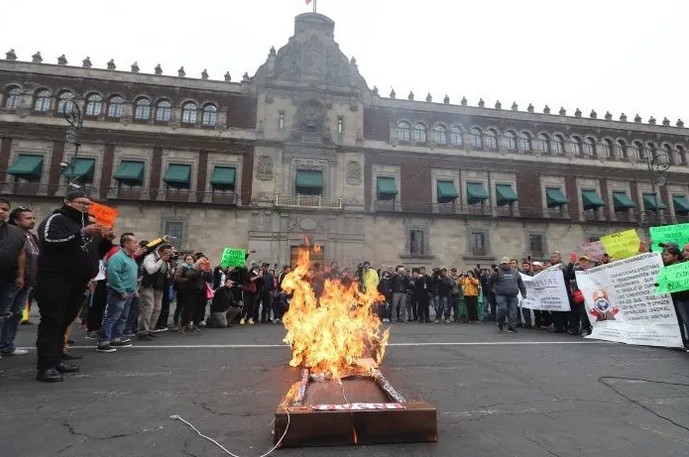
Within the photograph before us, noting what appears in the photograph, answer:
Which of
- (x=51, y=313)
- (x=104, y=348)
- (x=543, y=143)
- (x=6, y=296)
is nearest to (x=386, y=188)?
Answer: (x=543, y=143)

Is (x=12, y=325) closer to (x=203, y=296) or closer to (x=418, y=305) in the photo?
(x=203, y=296)

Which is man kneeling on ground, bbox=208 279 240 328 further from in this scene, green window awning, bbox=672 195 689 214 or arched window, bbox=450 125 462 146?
green window awning, bbox=672 195 689 214

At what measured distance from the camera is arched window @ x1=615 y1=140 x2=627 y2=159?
31516mm

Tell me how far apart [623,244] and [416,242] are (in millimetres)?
16097

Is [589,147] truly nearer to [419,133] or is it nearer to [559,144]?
[559,144]

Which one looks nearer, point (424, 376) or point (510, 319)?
point (424, 376)

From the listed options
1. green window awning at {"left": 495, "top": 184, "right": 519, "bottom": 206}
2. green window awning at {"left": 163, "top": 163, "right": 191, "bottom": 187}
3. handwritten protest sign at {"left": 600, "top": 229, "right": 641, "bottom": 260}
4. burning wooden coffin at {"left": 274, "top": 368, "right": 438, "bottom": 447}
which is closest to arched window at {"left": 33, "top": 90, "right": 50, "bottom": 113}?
green window awning at {"left": 163, "top": 163, "right": 191, "bottom": 187}

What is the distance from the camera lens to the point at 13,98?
2475cm

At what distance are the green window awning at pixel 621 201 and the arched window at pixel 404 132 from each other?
17.4 meters

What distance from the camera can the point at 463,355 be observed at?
20.6ft

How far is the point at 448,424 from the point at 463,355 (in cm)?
337

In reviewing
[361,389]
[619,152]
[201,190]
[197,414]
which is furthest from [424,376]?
[619,152]

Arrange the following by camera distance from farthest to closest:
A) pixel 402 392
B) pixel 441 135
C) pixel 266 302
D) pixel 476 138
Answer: pixel 476 138 < pixel 441 135 < pixel 266 302 < pixel 402 392

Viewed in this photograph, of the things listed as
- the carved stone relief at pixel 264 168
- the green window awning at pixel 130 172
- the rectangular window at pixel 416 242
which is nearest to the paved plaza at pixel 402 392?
the carved stone relief at pixel 264 168
